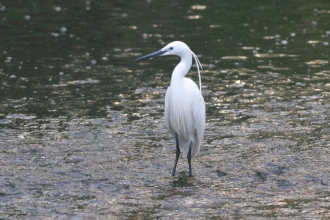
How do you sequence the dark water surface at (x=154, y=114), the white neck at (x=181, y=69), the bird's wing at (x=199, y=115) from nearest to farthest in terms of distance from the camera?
the dark water surface at (x=154, y=114)
the white neck at (x=181, y=69)
the bird's wing at (x=199, y=115)

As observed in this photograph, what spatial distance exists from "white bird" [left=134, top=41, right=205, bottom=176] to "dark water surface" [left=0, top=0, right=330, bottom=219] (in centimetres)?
32

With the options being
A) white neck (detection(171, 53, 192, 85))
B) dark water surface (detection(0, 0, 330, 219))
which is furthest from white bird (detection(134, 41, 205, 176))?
dark water surface (detection(0, 0, 330, 219))

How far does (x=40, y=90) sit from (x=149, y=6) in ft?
25.5

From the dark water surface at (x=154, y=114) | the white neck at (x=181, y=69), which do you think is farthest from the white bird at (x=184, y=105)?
the dark water surface at (x=154, y=114)

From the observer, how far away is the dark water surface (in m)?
6.96

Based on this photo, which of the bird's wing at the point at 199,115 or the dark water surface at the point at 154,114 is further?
the bird's wing at the point at 199,115

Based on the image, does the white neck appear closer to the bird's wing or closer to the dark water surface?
the bird's wing

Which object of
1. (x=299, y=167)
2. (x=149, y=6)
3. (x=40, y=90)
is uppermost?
(x=149, y=6)

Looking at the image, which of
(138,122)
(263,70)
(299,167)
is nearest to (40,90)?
(138,122)

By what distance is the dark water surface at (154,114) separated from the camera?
22.8 feet

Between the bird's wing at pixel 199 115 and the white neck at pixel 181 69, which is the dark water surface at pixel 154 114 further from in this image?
the white neck at pixel 181 69

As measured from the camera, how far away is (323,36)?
1499 centimetres

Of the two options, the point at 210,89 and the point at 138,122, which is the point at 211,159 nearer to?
the point at 138,122

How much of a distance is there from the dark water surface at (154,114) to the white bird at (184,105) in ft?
1.04
